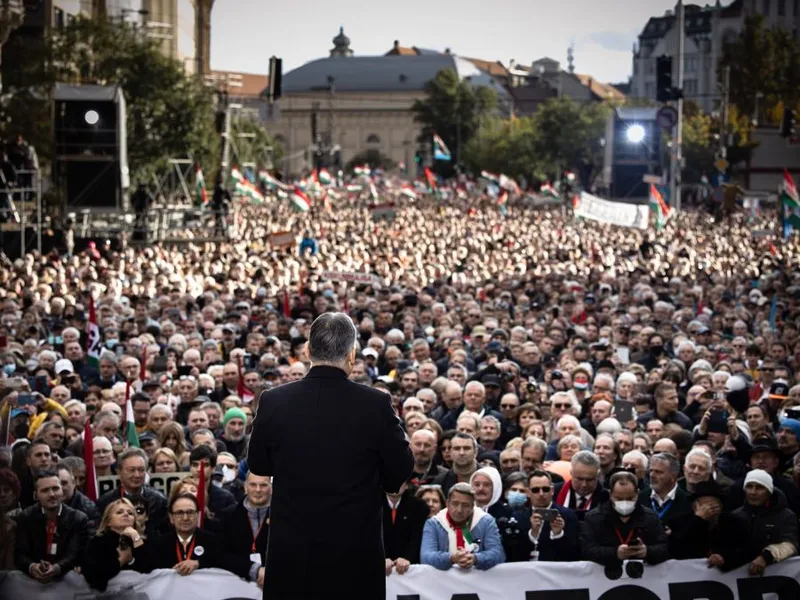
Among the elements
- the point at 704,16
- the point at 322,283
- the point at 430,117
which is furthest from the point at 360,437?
the point at 704,16

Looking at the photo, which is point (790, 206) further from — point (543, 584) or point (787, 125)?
point (543, 584)

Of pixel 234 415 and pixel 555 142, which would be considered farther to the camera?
pixel 555 142

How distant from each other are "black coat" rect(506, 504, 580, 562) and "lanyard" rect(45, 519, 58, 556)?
2.39 m

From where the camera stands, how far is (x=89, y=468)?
9922 mm

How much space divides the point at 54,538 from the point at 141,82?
152 ft

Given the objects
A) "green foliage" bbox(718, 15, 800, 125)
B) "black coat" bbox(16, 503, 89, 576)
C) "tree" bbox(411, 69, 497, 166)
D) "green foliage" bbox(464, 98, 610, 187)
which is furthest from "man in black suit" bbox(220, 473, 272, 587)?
"tree" bbox(411, 69, 497, 166)

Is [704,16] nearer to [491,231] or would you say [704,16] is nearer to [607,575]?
[491,231]

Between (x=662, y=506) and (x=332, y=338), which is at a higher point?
(x=332, y=338)

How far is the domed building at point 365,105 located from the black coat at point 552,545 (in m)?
165

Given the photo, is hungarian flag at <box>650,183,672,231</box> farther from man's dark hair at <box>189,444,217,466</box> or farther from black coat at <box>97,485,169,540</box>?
black coat at <box>97,485,169,540</box>

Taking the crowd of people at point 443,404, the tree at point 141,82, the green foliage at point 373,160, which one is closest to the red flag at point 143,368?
the crowd of people at point 443,404

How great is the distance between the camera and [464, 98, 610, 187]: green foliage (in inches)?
3920

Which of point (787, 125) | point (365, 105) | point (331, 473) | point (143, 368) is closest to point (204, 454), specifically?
point (331, 473)

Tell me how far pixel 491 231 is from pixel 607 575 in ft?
120
